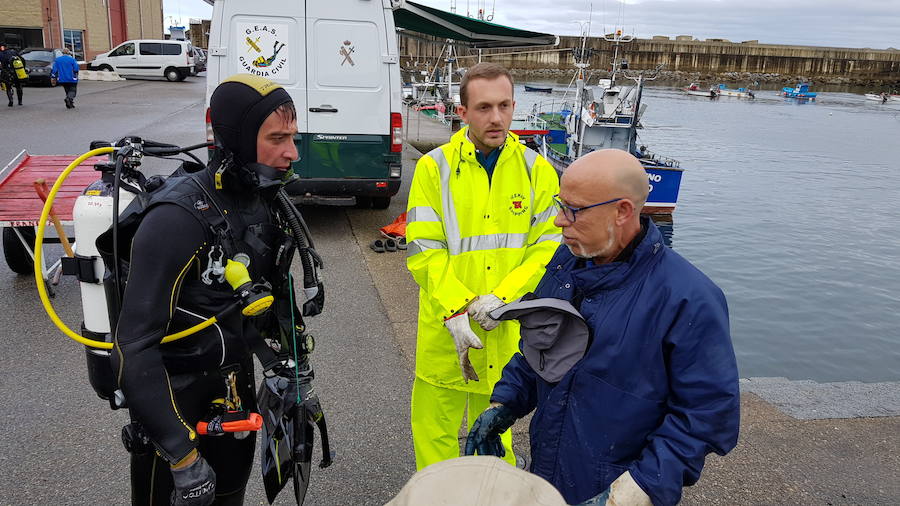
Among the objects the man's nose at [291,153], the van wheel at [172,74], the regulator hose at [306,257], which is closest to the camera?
the man's nose at [291,153]

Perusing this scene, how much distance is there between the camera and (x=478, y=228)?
2.78 m

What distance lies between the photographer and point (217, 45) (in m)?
7.05

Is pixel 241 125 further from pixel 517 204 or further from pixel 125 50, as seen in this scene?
pixel 125 50

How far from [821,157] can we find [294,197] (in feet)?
102

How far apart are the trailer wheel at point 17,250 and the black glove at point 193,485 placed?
5078 millimetres

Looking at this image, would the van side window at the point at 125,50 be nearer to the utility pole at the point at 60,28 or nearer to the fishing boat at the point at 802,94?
the utility pole at the point at 60,28

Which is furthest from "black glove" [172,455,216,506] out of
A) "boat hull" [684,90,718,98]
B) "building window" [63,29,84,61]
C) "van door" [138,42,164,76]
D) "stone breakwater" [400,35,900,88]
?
"stone breakwater" [400,35,900,88]

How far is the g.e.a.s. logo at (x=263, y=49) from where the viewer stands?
Result: 712cm

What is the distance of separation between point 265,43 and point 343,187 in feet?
6.22

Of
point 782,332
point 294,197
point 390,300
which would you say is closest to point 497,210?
point 390,300

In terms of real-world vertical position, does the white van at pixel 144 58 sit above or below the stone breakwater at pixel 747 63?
below

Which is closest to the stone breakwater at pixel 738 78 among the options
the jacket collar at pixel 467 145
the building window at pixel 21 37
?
the building window at pixel 21 37

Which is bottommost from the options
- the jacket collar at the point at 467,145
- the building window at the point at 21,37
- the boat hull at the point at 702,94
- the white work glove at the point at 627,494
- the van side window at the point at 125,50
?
the white work glove at the point at 627,494

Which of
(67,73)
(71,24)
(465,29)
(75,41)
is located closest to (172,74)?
(71,24)
